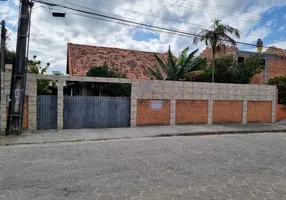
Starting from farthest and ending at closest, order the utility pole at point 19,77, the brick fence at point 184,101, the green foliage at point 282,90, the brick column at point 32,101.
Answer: the green foliage at point 282,90 → the brick fence at point 184,101 → the brick column at point 32,101 → the utility pole at point 19,77

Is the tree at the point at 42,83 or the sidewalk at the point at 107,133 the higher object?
the tree at the point at 42,83

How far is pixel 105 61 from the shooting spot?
19766mm

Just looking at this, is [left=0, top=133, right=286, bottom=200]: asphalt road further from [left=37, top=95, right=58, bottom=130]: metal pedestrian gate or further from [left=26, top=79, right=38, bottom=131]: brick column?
[left=37, top=95, right=58, bottom=130]: metal pedestrian gate

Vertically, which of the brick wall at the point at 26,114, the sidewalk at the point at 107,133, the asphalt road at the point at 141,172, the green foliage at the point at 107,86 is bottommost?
the asphalt road at the point at 141,172

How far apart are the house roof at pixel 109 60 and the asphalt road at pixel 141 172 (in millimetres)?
11141

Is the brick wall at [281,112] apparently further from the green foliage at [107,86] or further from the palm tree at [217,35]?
the green foliage at [107,86]

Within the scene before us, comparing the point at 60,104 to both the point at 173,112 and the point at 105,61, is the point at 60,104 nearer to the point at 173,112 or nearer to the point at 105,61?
the point at 173,112

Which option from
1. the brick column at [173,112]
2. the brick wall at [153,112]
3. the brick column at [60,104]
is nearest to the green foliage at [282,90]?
the brick column at [173,112]

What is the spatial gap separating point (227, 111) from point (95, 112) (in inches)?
336

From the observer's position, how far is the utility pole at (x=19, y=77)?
10.6 metres

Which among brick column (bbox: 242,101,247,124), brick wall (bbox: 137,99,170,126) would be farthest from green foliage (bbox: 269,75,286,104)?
brick wall (bbox: 137,99,170,126)

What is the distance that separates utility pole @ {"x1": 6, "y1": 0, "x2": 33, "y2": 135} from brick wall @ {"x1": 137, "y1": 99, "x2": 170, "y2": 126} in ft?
19.2

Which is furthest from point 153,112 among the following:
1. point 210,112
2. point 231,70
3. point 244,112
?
point 231,70

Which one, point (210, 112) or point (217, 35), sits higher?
point (217, 35)
